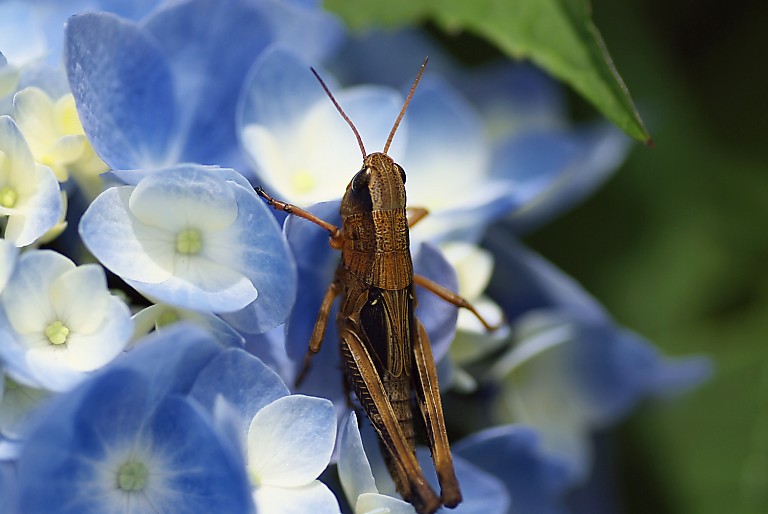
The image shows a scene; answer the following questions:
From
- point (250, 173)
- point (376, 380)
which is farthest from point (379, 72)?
point (376, 380)

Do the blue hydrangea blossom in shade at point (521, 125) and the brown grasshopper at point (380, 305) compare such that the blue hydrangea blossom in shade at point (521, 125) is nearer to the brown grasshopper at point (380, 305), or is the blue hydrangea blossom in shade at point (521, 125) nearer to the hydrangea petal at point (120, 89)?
the brown grasshopper at point (380, 305)

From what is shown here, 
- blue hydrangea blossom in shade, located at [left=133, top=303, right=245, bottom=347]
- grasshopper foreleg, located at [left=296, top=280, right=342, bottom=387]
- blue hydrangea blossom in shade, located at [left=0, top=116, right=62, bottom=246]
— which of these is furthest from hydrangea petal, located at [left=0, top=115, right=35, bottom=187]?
grasshopper foreleg, located at [left=296, top=280, right=342, bottom=387]

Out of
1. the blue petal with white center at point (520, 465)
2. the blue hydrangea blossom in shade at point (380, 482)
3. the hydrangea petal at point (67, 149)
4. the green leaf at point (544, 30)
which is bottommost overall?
the blue petal with white center at point (520, 465)

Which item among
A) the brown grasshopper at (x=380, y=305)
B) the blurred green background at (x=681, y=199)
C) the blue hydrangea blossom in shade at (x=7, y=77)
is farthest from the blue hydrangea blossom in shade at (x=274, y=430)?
the blurred green background at (x=681, y=199)

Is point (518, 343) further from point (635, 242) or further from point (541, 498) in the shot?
point (635, 242)

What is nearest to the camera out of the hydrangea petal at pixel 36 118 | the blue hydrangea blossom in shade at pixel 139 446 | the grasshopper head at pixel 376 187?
the blue hydrangea blossom in shade at pixel 139 446
